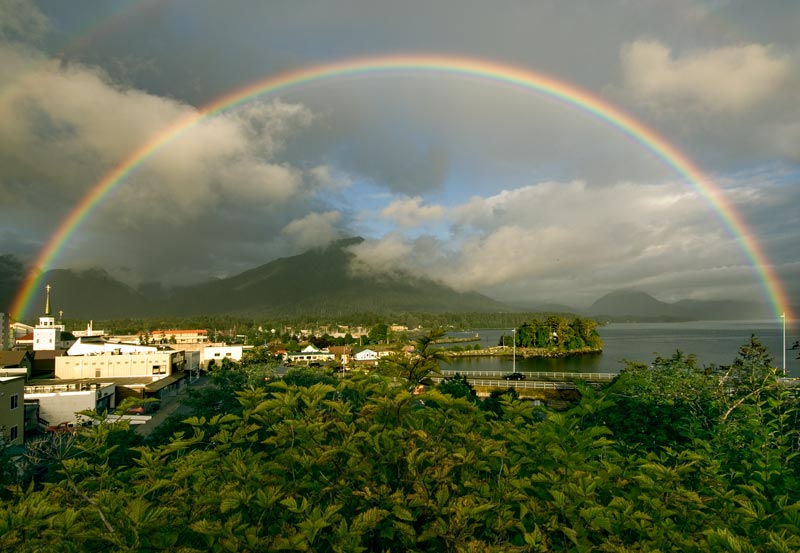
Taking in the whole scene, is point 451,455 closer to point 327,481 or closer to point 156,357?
point 327,481

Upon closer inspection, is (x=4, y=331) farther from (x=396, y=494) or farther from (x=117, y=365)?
(x=396, y=494)

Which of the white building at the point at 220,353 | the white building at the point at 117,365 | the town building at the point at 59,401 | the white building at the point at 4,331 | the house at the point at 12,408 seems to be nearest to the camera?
the house at the point at 12,408

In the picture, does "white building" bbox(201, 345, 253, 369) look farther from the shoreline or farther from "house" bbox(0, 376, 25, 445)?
the shoreline

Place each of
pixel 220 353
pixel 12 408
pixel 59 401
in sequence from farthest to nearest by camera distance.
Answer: pixel 220 353, pixel 59 401, pixel 12 408

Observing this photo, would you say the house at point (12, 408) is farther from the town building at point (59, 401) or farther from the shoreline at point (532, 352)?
the shoreline at point (532, 352)

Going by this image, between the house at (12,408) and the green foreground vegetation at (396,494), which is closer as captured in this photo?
the green foreground vegetation at (396,494)

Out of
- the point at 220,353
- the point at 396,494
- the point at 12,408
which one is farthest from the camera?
the point at 220,353

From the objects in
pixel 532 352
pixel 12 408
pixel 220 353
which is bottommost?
pixel 532 352

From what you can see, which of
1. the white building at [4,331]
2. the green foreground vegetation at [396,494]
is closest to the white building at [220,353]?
the white building at [4,331]

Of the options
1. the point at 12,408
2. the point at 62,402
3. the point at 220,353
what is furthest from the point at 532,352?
the point at 12,408

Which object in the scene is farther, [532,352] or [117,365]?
[532,352]
